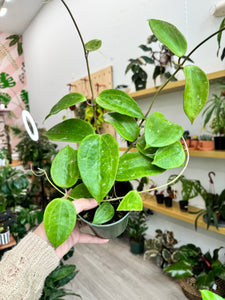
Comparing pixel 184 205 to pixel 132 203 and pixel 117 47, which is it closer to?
pixel 132 203

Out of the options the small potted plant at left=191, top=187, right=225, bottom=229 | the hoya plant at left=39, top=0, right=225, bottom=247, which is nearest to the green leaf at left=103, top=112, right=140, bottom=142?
the hoya plant at left=39, top=0, right=225, bottom=247

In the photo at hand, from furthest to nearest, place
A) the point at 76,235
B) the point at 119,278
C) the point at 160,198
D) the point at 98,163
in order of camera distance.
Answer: the point at 160,198
the point at 119,278
the point at 76,235
the point at 98,163

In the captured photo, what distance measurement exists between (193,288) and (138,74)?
1678mm

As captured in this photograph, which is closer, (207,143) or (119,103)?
(119,103)

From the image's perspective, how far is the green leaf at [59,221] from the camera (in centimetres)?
38

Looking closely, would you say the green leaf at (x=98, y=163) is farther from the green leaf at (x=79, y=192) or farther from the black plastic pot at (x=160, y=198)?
the black plastic pot at (x=160, y=198)

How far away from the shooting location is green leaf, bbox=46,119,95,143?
46cm

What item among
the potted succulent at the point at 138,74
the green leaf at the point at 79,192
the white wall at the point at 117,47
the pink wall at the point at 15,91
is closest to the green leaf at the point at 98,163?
the green leaf at the point at 79,192

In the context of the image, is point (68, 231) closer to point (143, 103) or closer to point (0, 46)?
point (0, 46)

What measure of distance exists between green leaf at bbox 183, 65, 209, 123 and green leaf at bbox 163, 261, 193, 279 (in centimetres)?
145

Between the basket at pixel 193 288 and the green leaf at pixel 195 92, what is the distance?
146 centimetres

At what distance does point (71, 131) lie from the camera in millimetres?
461

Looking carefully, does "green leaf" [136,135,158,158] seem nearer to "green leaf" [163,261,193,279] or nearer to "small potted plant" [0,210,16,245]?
"small potted plant" [0,210,16,245]

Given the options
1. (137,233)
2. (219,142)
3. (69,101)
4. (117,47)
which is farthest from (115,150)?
(117,47)
